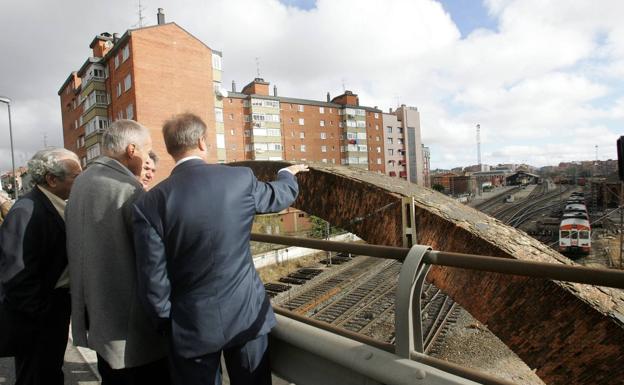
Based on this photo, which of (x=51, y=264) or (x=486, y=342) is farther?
(x=486, y=342)

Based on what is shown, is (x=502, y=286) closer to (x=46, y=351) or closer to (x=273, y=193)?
(x=273, y=193)

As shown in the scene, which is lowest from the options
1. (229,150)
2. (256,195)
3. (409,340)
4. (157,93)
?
(409,340)

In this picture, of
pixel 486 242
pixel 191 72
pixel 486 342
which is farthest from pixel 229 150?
pixel 486 242

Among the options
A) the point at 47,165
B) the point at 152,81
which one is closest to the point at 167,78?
the point at 152,81

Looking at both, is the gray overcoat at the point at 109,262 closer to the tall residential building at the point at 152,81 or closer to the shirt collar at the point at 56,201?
the shirt collar at the point at 56,201

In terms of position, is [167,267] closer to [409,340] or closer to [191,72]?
[409,340]

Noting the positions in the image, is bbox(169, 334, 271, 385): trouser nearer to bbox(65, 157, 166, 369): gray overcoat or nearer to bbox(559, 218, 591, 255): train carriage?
bbox(65, 157, 166, 369): gray overcoat

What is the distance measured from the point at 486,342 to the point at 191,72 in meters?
28.1

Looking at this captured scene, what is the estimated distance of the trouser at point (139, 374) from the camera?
6.42ft

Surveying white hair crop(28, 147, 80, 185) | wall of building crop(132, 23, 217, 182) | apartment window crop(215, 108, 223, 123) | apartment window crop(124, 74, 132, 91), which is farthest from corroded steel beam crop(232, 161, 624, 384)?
apartment window crop(215, 108, 223, 123)

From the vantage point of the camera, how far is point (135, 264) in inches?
73.3

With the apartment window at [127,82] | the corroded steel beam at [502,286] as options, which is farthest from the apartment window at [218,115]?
the corroded steel beam at [502,286]

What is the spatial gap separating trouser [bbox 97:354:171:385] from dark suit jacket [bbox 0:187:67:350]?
485 mm

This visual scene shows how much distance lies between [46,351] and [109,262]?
957mm
